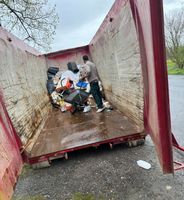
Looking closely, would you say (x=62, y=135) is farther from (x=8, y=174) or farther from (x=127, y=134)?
(x=8, y=174)

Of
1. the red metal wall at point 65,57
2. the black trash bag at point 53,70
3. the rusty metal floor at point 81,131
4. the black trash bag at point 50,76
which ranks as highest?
the red metal wall at point 65,57

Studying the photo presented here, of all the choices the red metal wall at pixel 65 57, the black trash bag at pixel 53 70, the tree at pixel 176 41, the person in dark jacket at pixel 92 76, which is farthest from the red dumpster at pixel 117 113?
the tree at pixel 176 41

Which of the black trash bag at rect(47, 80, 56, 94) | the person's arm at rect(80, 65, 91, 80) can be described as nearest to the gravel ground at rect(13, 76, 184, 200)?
the person's arm at rect(80, 65, 91, 80)

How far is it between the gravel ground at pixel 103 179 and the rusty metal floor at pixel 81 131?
0.30 meters

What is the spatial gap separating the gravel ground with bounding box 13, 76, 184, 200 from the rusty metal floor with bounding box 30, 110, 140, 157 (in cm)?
30

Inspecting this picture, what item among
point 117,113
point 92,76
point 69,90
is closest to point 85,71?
point 92,76

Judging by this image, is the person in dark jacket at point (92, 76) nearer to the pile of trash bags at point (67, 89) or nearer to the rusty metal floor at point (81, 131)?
the pile of trash bags at point (67, 89)

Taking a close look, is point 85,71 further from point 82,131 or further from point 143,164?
point 143,164

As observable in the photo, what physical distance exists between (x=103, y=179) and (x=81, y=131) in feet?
4.64

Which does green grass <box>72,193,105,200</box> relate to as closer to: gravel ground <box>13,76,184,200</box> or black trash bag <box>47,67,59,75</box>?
gravel ground <box>13,76,184,200</box>

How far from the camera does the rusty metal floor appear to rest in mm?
3699

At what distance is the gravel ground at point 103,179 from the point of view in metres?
2.63

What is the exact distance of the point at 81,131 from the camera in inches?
170

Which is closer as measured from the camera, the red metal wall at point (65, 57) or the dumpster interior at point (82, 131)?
the dumpster interior at point (82, 131)
